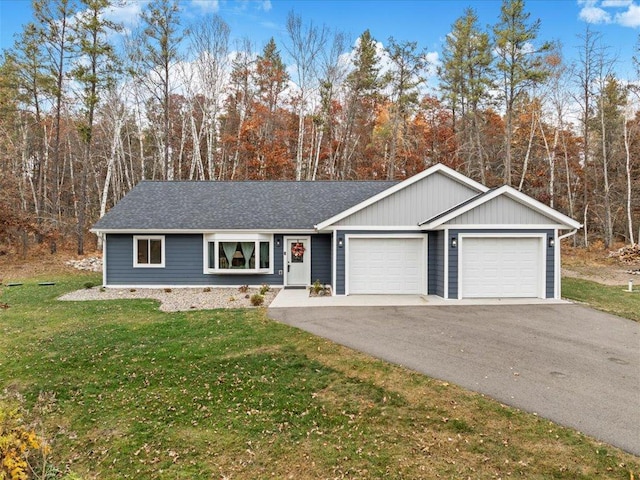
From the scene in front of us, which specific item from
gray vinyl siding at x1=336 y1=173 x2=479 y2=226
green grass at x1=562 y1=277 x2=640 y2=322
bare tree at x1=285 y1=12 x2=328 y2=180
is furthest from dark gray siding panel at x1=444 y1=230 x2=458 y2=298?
bare tree at x1=285 y1=12 x2=328 y2=180

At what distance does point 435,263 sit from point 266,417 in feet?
28.9

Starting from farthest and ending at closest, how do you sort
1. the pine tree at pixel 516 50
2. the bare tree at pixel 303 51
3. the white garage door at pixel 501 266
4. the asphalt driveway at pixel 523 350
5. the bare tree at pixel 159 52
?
the bare tree at pixel 303 51, the bare tree at pixel 159 52, the pine tree at pixel 516 50, the white garage door at pixel 501 266, the asphalt driveway at pixel 523 350

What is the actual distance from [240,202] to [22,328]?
8.68 meters

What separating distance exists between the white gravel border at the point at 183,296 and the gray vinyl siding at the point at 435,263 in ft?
16.8

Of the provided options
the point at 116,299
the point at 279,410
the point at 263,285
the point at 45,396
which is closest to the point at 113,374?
the point at 45,396

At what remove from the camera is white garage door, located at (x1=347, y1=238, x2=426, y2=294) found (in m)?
12.3

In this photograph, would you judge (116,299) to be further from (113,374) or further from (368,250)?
(368,250)

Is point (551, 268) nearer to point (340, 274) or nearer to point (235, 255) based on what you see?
point (340, 274)

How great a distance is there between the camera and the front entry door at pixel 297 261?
14.0m

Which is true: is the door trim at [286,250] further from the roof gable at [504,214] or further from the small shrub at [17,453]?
the small shrub at [17,453]

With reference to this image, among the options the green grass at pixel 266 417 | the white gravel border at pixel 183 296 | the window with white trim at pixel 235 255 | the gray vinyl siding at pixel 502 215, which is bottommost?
the green grass at pixel 266 417

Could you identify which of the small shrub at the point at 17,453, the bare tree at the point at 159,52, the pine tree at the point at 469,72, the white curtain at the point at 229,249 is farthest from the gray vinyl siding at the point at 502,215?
the bare tree at the point at 159,52

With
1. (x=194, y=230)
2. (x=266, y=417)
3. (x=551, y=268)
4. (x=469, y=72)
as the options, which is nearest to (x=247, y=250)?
(x=194, y=230)

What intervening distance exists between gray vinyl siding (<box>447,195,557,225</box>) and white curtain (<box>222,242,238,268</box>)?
294 inches
